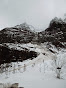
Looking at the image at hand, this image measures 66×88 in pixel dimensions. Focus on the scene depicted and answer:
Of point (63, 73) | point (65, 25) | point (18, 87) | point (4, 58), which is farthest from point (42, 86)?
point (65, 25)

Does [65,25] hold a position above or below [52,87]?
above

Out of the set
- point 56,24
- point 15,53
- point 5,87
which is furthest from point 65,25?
point 5,87

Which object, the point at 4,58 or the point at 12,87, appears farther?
the point at 4,58

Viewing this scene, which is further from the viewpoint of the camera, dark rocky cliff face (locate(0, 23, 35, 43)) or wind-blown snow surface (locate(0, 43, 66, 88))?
dark rocky cliff face (locate(0, 23, 35, 43))

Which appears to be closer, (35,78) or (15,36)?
(35,78)

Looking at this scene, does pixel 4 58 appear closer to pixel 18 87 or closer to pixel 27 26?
pixel 18 87

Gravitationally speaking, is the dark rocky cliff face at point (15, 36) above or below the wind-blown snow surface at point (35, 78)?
above

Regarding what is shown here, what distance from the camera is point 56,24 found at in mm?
106188

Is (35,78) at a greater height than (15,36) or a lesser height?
lesser

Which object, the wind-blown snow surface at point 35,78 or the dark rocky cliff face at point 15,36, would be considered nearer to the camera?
the wind-blown snow surface at point 35,78

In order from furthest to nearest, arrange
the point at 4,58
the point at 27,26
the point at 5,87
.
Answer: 1. the point at 27,26
2. the point at 4,58
3. the point at 5,87

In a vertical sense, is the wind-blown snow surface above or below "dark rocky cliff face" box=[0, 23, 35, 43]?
below

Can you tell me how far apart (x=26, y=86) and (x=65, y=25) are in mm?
95111

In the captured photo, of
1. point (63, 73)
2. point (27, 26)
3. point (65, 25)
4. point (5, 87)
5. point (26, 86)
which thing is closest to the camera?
point (5, 87)
